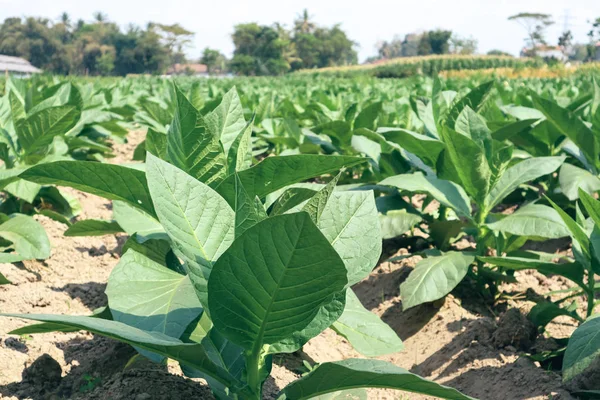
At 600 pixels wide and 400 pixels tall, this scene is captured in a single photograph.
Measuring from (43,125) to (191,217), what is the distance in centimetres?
219

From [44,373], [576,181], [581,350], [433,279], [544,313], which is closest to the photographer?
[581,350]

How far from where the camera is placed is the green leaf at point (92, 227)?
2445 millimetres

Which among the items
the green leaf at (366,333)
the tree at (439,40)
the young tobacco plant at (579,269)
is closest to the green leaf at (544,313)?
the young tobacco plant at (579,269)

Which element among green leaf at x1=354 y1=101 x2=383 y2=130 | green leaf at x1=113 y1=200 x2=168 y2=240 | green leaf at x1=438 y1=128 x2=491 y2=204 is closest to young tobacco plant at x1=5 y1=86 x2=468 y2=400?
green leaf at x1=113 y1=200 x2=168 y2=240

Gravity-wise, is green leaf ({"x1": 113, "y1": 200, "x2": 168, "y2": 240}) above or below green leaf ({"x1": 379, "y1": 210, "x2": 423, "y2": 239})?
above

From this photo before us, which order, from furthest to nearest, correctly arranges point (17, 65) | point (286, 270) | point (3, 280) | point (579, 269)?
point (17, 65)
point (3, 280)
point (579, 269)
point (286, 270)

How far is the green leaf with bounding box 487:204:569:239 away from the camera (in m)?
2.39

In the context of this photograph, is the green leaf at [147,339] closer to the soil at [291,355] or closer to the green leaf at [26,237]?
the soil at [291,355]

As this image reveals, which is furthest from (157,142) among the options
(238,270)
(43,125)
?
(43,125)

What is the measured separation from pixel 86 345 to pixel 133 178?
2.57ft

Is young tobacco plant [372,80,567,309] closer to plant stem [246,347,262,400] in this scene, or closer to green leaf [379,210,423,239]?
green leaf [379,210,423,239]

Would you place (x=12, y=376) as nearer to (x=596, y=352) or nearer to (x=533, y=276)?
(x=596, y=352)

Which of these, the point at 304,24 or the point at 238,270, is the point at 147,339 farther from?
the point at 304,24

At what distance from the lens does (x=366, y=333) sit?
164 centimetres
